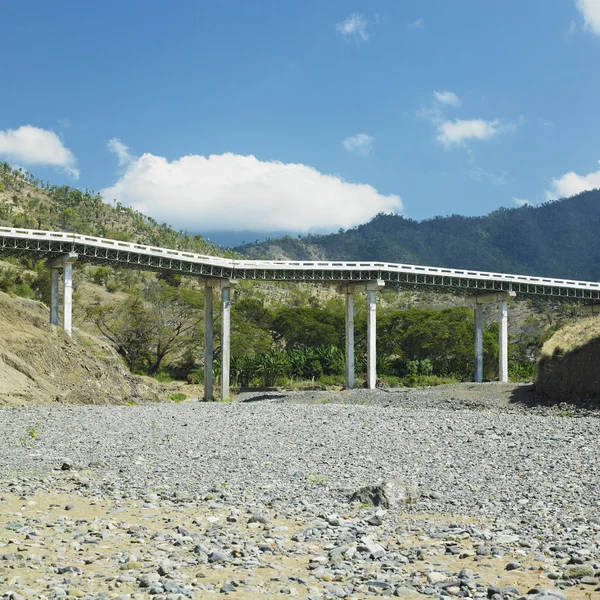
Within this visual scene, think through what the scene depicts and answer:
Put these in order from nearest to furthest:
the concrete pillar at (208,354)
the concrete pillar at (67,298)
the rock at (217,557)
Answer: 1. the rock at (217,557)
2. the concrete pillar at (67,298)
3. the concrete pillar at (208,354)

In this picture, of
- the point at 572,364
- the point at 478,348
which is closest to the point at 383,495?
the point at 572,364

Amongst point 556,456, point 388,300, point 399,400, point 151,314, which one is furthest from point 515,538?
point 388,300

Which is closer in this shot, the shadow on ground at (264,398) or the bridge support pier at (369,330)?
the shadow on ground at (264,398)

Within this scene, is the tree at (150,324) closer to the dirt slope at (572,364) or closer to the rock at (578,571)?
the dirt slope at (572,364)

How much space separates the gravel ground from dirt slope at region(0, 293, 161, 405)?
9958 millimetres

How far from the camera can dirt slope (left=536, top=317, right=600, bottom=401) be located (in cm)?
3097

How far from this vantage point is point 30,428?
771 inches

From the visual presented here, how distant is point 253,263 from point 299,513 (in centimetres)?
4880

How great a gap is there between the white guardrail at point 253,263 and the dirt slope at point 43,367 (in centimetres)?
1424

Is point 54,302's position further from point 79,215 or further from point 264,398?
point 79,215

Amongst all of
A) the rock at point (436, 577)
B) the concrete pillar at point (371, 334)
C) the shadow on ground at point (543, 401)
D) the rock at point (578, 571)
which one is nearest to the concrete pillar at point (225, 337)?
the concrete pillar at point (371, 334)

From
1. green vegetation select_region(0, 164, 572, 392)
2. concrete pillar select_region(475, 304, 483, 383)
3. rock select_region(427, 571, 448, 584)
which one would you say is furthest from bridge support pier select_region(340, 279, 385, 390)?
rock select_region(427, 571, 448, 584)

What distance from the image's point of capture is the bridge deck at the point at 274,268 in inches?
1939

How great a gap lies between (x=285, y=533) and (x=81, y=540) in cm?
257
